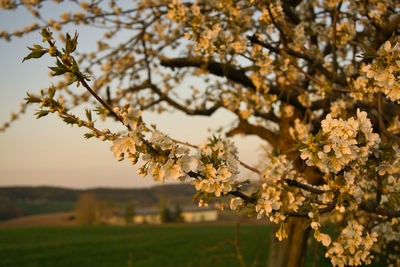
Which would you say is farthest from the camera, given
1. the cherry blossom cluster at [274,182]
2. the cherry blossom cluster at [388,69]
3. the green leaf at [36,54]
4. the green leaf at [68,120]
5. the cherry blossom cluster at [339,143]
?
the cherry blossom cluster at [274,182]

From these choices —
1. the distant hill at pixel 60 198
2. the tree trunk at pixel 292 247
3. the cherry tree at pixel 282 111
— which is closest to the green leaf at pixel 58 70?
the cherry tree at pixel 282 111

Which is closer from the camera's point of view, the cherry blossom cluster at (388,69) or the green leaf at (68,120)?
the green leaf at (68,120)

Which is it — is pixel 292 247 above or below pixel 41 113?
below

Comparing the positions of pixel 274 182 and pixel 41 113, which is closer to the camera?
pixel 41 113

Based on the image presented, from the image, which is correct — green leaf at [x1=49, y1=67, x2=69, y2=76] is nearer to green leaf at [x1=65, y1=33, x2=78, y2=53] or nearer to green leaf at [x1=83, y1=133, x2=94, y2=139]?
green leaf at [x1=65, y1=33, x2=78, y2=53]

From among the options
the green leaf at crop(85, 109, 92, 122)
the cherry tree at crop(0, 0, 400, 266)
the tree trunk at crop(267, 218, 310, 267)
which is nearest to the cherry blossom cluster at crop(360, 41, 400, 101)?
the cherry tree at crop(0, 0, 400, 266)

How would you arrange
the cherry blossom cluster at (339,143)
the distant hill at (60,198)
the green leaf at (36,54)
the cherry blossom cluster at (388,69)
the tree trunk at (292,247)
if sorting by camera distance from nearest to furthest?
1. the green leaf at (36,54)
2. the cherry blossom cluster at (339,143)
3. the cherry blossom cluster at (388,69)
4. the tree trunk at (292,247)
5. the distant hill at (60,198)

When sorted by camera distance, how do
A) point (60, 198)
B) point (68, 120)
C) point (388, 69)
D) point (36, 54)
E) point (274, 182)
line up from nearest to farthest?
point (36, 54) → point (68, 120) → point (388, 69) → point (274, 182) → point (60, 198)

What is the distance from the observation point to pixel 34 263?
16.7m

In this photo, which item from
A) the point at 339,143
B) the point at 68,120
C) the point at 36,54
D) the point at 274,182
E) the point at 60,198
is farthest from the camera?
the point at 60,198

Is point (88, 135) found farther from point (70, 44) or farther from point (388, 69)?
point (388, 69)

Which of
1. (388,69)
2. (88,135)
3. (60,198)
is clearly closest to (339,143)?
(388,69)

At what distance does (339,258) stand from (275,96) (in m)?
2.47

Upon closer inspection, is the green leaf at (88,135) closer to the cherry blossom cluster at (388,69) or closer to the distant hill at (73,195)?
the cherry blossom cluster at (388,69)
